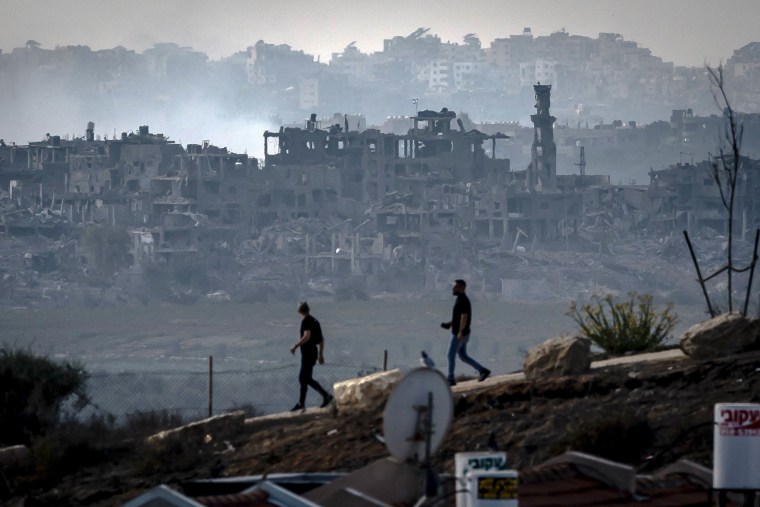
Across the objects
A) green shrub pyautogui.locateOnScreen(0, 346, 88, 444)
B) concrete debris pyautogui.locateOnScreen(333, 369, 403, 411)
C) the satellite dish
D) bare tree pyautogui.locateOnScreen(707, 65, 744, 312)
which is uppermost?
bare tree pyautogui.locateOnScreen(707, 65, 744, 312)

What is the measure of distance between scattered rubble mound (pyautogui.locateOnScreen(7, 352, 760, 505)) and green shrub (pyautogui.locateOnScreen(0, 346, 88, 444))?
2230mm

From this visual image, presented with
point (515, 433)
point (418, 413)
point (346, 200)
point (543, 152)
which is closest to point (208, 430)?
point (515, 433)

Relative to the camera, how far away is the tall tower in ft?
356

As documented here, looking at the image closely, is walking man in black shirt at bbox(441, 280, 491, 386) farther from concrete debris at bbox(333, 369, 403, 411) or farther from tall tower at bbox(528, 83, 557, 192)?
tall tower at bbox(528, 83, 557, 192)

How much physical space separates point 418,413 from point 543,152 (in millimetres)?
100761

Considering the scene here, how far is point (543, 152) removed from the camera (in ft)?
360

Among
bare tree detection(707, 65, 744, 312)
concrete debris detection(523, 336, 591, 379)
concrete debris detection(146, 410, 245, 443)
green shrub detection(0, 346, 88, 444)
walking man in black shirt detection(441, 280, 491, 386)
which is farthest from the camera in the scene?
bare tree detection(707, 65, 744, 312)

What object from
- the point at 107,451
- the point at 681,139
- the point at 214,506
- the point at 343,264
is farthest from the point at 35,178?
the point at 214,506

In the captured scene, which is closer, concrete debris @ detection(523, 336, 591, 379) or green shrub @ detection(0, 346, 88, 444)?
concrete debris @ detection(523, 336, 591, 379)

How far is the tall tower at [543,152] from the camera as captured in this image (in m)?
109

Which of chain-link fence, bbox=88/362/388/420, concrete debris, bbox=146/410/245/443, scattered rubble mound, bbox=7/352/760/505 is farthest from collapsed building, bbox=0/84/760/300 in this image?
scattered rubble mound, bbox=7/352/760/505

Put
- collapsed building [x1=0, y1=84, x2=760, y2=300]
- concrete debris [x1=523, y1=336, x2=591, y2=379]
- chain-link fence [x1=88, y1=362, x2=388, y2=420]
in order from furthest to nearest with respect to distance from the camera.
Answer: collapsed building [x1=0, y1=84, x2=760, y2=300]
chain-link fence [x1=88, y1=362, x2=388, y2=420]
concrete debris [x1=523, y1=336, x2=591, y2=379]

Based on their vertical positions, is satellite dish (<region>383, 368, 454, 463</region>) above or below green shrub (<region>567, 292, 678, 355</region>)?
above

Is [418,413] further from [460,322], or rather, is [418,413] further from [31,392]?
[31,392]
